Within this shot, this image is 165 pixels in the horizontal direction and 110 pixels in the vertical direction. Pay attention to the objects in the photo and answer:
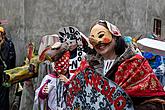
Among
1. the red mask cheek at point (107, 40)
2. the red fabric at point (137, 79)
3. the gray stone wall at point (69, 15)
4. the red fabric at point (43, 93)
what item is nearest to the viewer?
the red fabric at point (137, 79)

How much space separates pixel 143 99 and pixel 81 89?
508 mm

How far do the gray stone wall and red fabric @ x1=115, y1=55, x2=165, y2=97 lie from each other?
20.8ft

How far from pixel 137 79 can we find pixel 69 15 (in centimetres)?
698

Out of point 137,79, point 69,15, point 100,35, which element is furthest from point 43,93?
point 69,15

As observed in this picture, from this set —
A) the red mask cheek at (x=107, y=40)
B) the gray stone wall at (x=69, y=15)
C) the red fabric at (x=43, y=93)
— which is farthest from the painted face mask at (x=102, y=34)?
the gray stone wall at (x=69, y=15)

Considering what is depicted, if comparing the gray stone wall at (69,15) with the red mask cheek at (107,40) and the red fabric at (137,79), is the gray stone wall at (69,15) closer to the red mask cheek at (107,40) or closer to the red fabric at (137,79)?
the red mask cheek at (107,40)

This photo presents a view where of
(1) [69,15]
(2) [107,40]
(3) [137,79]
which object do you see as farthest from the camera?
(1) [69,15]

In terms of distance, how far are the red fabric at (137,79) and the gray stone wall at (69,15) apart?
6.35 m

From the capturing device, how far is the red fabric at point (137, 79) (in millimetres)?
3467

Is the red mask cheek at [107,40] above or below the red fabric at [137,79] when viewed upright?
above

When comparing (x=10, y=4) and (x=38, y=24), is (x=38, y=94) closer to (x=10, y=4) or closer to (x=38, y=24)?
(x=38, y=24)

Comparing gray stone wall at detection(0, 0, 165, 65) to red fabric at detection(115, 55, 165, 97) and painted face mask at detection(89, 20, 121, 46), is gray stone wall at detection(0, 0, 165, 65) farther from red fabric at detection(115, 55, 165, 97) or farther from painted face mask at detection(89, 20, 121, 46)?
red fabric at detection(115, 55, 165, 97)

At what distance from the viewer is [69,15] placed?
10383 millimetres

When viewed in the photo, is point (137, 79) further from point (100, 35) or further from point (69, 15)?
point (69, 15)
